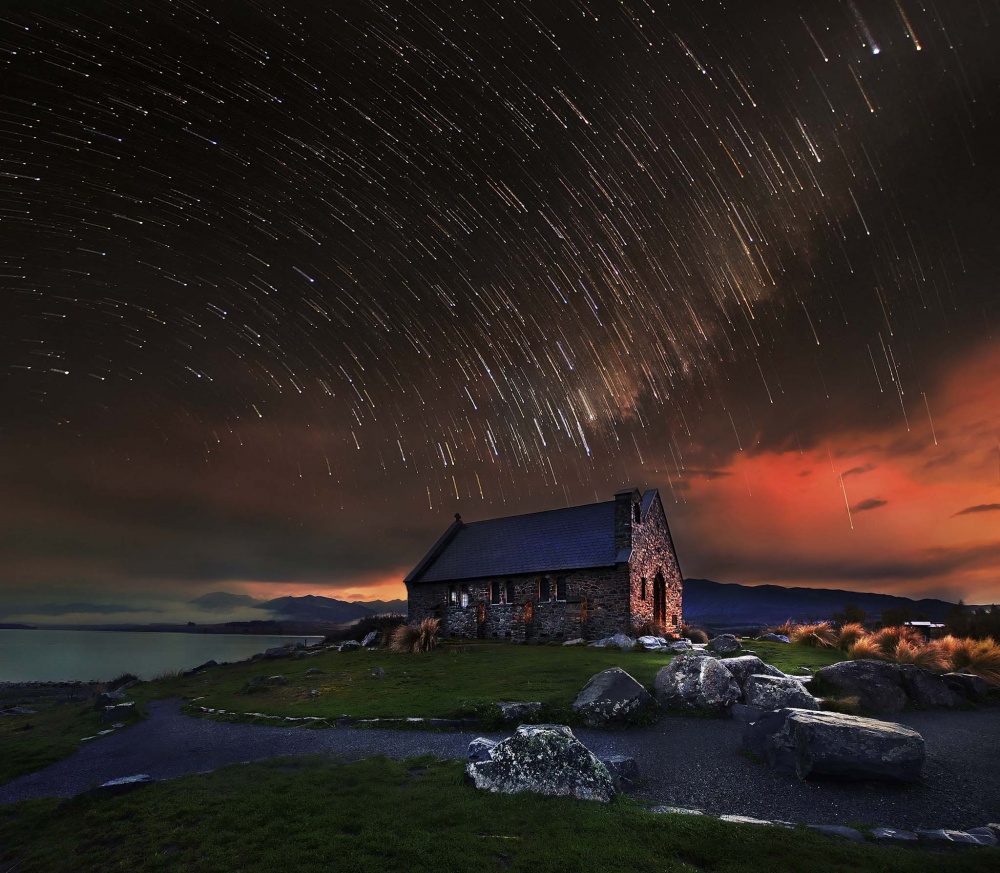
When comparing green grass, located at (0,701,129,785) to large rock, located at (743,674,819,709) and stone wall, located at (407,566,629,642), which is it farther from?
stone wall, located at (407,566,629,642)

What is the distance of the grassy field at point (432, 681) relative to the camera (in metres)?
18.6

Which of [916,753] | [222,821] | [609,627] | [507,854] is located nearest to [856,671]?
[916,753]

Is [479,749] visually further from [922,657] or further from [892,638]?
[892,638]

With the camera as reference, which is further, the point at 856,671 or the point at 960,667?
the point at 960,667

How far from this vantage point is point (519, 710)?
53.4ft

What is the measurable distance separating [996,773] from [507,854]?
10.9m

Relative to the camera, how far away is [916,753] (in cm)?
1096

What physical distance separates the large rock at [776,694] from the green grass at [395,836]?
8233mm

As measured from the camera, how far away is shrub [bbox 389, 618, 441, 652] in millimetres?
37531

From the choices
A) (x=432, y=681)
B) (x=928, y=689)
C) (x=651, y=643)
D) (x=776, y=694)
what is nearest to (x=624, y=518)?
(x=651, y=643)

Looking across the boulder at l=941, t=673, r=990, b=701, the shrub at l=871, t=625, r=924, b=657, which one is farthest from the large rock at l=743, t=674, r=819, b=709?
the shrub at l=871, t=625, r=924, b=657

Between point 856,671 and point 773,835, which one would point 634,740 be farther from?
point 856,671

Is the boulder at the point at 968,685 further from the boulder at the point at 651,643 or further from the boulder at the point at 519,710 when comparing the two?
the boulder at the point at 651,643

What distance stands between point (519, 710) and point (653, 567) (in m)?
29.9
